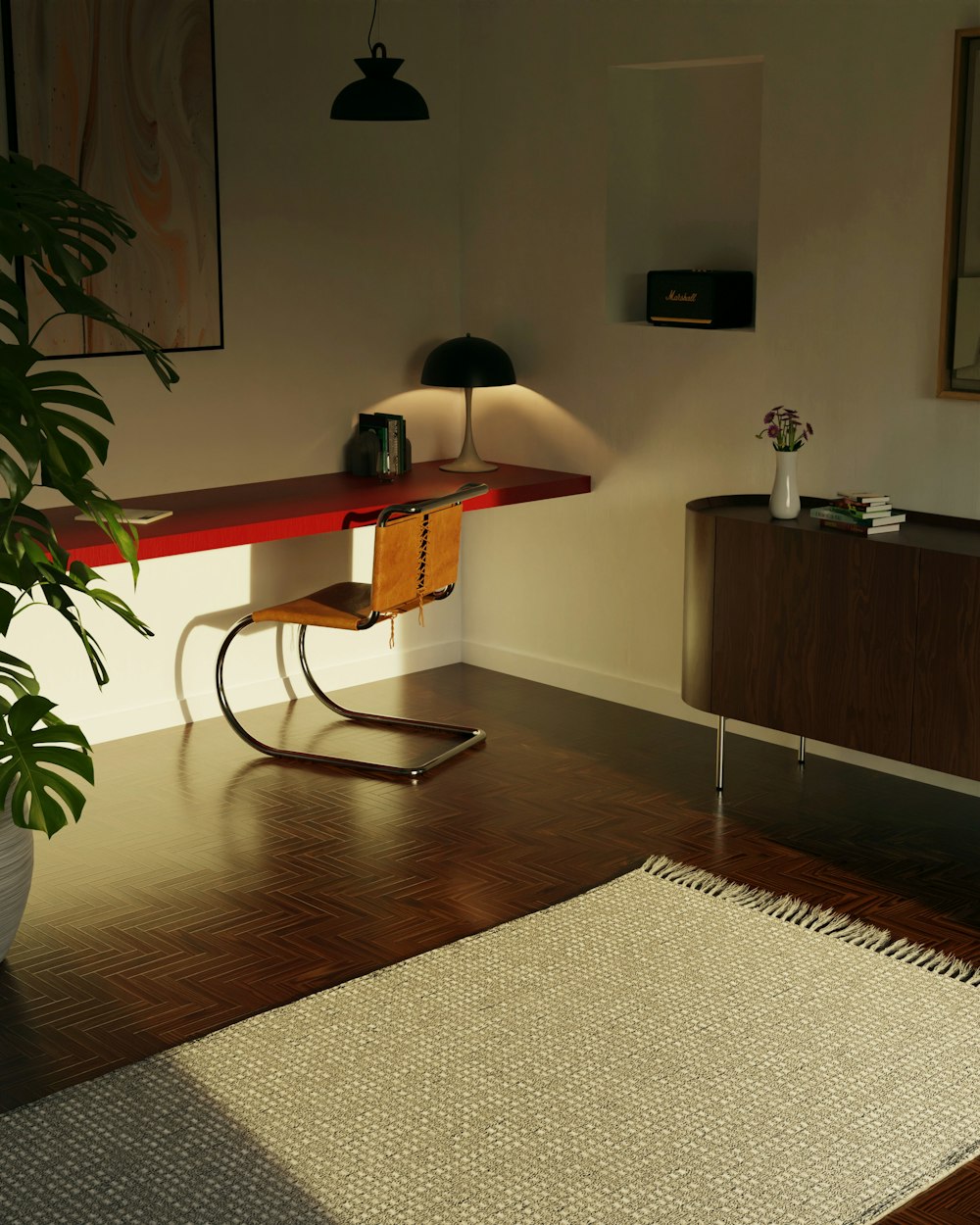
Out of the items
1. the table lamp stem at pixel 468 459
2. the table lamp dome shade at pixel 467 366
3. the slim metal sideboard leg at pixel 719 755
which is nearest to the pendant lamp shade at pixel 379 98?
the table lamp dome shade at pixel 467 366

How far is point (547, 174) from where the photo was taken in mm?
6074

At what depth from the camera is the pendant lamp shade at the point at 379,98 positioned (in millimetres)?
5203

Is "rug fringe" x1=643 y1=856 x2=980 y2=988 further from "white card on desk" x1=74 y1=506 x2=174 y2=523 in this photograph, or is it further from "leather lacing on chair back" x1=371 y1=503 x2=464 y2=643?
"white card on desk" x1=74 y1=506 x2=174 y2=523

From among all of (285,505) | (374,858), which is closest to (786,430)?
(285,505)

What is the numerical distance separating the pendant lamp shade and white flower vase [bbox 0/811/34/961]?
2.80m

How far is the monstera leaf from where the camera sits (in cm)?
334

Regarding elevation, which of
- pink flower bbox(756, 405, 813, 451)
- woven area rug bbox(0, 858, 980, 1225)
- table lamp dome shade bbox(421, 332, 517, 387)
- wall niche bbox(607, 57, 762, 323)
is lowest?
woven area rug bbox(0, 858, 980, 1225)

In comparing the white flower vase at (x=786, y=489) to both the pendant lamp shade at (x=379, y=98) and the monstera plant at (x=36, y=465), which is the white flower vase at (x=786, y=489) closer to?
the pendant lamp shade at (x=379, y=98)

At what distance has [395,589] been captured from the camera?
518 centimetres

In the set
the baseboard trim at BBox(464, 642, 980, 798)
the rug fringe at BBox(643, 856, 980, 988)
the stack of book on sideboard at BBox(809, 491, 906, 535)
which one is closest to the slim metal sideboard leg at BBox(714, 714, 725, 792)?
the baseboard trim at BBox(464, 642, 980, 798)

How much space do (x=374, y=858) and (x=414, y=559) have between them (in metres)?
1.17

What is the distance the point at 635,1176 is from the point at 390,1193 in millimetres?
477

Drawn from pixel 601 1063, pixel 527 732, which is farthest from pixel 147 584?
pixel 601 1063

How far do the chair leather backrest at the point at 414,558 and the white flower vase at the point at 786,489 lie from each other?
115cm
